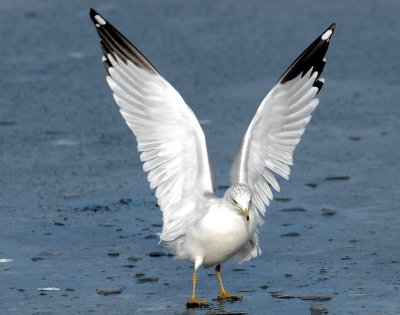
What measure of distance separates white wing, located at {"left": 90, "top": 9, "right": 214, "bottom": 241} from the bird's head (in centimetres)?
39

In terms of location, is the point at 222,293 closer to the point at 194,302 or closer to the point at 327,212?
the point at 194,302

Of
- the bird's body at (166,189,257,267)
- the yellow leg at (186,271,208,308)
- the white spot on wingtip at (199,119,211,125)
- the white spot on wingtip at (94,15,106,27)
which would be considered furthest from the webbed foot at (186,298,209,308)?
the white spot on wingtip at (199,119,211,125)

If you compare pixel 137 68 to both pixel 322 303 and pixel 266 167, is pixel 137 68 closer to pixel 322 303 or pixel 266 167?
pixel 266 167

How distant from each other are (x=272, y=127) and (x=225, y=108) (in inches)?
100

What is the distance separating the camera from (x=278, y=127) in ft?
19.4

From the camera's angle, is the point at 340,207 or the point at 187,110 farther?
the point at 340,207

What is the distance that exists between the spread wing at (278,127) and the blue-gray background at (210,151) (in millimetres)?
420

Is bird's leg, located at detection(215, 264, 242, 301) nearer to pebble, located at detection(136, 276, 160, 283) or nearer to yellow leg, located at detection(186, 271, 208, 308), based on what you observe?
yellow leg, located at detection(186, 271, 208, 308)

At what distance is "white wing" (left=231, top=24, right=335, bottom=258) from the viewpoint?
575 cm

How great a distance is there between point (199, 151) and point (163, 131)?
0.82 feet

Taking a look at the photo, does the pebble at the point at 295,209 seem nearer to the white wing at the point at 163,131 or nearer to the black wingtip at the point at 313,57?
the black wingtip at the point at 313,57

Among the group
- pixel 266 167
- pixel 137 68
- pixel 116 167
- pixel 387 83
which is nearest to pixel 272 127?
pixel 266 167

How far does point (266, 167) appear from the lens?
588 cm

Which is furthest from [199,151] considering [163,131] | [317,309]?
[317,309]
